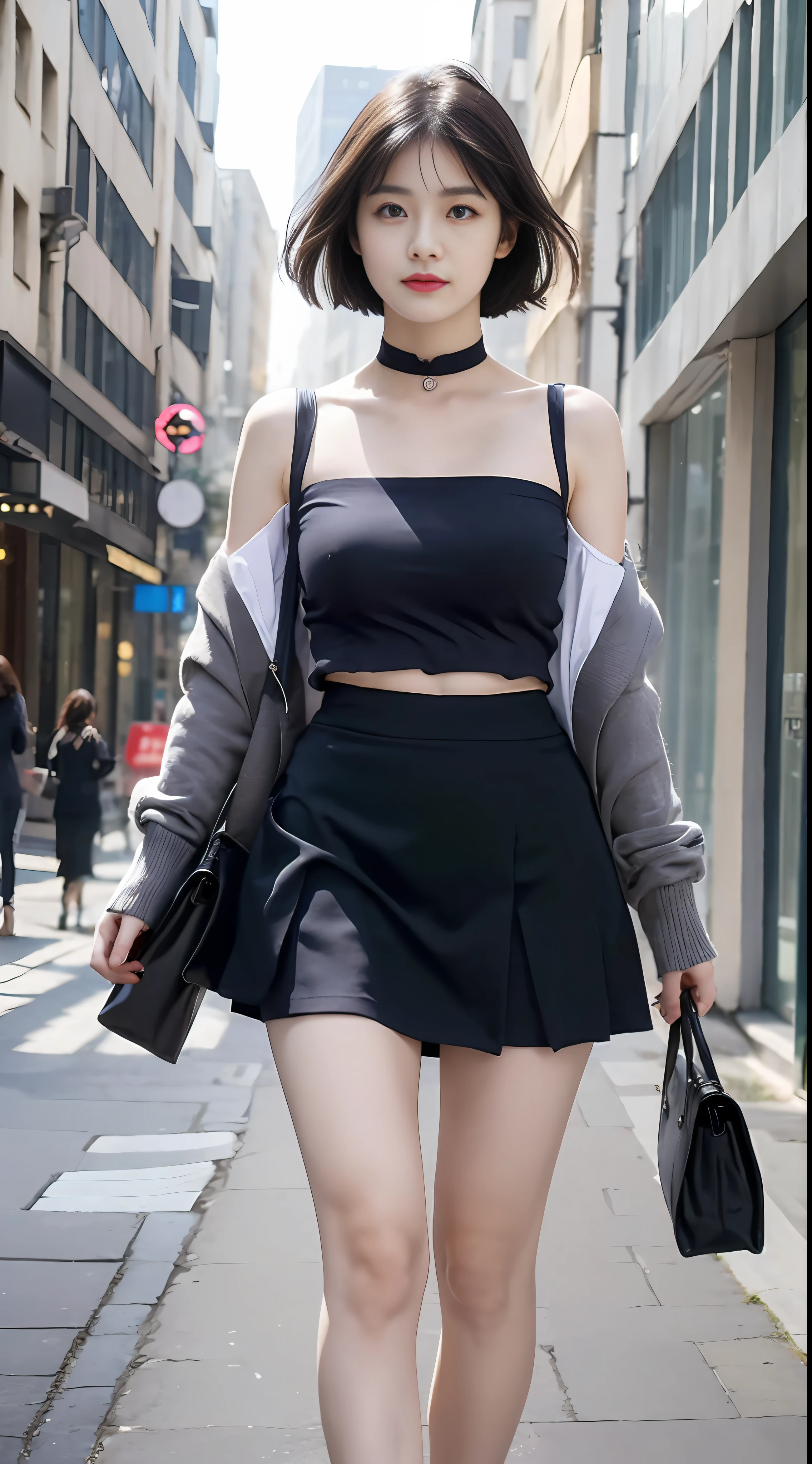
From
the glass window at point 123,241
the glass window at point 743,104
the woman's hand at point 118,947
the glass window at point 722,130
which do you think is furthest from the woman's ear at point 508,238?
the glass window at point 722,130

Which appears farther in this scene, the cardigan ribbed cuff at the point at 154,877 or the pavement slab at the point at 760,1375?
the pavement slab at the point at 760,1375

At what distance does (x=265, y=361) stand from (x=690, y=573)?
8.50 ft

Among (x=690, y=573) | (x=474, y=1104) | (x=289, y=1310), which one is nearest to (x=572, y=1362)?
(x=289, y=1310)

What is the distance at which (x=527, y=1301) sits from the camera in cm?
173

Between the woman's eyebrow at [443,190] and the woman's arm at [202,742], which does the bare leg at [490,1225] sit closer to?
the woman's arm at [202,742]

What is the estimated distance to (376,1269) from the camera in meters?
1.46

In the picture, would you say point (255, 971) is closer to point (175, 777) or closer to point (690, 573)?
point (175, 777)

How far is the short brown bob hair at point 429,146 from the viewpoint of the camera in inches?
68.3

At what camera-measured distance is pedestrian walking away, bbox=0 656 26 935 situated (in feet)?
10.8

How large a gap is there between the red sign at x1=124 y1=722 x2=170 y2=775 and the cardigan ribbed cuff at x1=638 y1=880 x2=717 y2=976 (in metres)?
2.00

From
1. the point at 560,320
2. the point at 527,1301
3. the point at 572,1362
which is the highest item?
the point at 560,320

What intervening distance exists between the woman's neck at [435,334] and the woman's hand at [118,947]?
76 cm

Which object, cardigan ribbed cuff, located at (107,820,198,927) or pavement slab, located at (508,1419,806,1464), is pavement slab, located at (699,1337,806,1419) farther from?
cardigan ribbed cuff, located at (107,820,198,927)

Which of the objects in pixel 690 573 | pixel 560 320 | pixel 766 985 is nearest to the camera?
pixel 560 320
